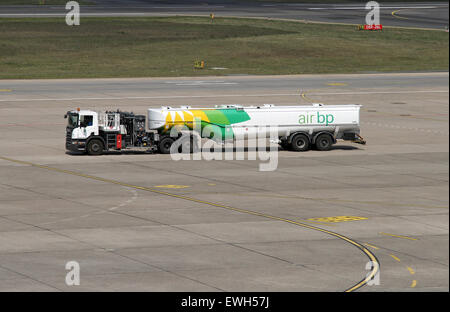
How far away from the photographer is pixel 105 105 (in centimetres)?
7975

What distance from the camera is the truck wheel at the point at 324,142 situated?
196 ft

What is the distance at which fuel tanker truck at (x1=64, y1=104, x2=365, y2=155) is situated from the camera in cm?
5728

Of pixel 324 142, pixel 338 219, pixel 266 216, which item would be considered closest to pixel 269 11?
pixel 324 142

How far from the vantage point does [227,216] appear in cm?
3759

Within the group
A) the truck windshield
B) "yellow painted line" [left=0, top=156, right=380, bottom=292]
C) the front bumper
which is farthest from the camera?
the truck windshield

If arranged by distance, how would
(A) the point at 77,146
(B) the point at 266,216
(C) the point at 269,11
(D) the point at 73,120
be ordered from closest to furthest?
(B) the point at 266,216
(A) the point at 77,146
(D) the point at 73,120
(C) the point at 269,11

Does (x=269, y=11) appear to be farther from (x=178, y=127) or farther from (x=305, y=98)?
(x=178, y=127)

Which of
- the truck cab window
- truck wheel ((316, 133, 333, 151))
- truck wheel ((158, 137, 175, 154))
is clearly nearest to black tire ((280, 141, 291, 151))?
truck wheel ((316, 133, 333, 151))

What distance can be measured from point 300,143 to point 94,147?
1439 centimetres

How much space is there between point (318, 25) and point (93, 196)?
114729mm

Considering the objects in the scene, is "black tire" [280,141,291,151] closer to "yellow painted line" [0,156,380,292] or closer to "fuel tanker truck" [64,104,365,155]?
"fuel tanker truck" [64,104,365,155]

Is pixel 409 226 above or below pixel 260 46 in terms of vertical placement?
below

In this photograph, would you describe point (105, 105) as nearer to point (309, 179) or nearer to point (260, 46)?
point (309, 179)
